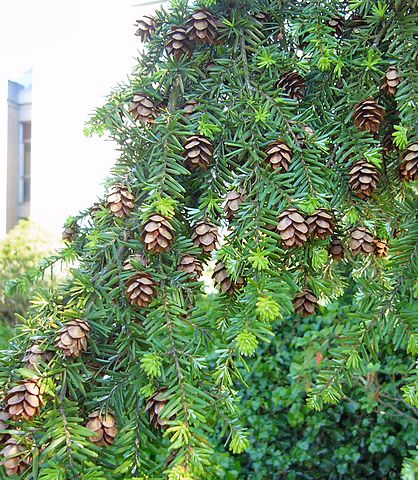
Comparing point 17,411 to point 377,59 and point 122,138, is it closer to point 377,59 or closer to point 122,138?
point 122,138

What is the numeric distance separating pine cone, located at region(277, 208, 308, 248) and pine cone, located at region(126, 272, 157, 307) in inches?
5.8

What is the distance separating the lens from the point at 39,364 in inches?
22.2

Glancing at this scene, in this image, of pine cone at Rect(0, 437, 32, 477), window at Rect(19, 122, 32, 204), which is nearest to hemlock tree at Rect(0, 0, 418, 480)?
pine cone at Rect(0, 437, 32, 477)

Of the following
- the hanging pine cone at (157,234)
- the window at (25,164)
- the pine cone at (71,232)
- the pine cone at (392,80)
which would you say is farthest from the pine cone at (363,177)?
the window at (25,164)

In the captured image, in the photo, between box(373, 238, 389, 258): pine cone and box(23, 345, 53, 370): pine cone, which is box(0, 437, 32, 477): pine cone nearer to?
box(23, 345, 53, 370): pine cone

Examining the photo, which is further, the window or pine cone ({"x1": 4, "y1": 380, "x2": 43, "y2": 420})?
the window

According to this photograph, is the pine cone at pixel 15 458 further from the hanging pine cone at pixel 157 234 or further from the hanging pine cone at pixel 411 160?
the hanging pine cone at pixel 411 160

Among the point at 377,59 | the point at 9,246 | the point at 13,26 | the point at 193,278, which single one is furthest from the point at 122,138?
the point at 13,26

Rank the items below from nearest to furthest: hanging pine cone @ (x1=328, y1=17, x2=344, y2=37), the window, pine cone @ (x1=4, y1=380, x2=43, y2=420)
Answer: pine cone @ (x1=4, y1=380, x2=43, y2=420), hanging pine cone @ (x1=328, y1=17, x2=344, y2=37), the window

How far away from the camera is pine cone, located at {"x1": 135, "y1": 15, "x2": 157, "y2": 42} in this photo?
770 mm

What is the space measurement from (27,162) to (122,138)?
26.7 ft

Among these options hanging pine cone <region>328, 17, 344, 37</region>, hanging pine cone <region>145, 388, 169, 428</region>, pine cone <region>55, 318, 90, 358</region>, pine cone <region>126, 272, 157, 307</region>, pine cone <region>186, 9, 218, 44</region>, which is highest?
hanging pine cone <region>328, 17, 344, 37</region>

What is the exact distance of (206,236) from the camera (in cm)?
62

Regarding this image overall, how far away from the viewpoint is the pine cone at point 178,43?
691 millimetres
